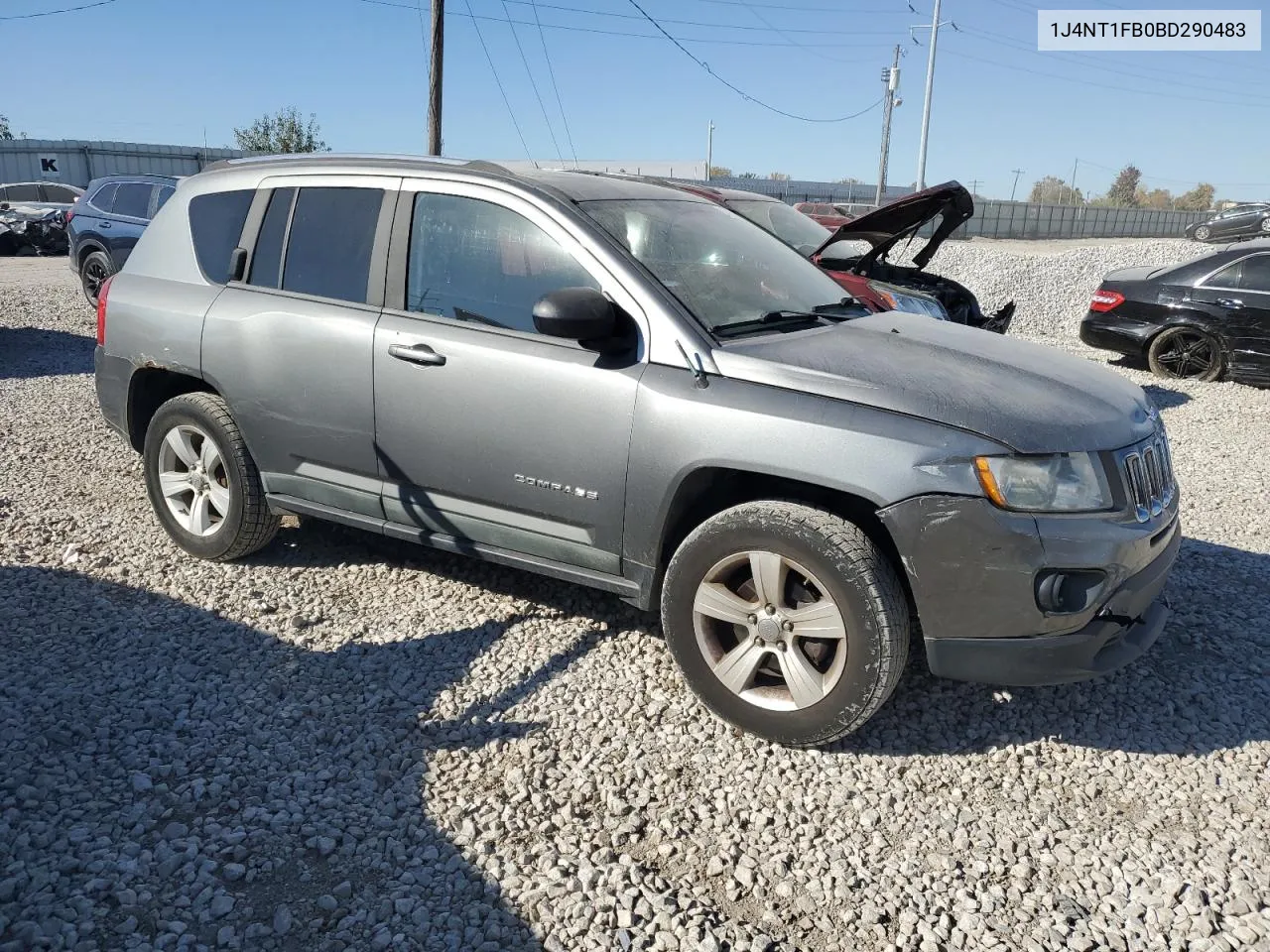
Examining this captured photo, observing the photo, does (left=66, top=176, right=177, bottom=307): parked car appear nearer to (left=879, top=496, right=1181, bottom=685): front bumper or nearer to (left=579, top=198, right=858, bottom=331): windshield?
(left=579, top=198, right=858, bottom=331): windshield

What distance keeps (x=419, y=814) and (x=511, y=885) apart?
44 centimetres

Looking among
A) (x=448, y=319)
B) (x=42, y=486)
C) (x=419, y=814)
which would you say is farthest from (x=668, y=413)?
(x=42, y=486)

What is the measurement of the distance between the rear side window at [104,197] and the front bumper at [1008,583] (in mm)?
14234

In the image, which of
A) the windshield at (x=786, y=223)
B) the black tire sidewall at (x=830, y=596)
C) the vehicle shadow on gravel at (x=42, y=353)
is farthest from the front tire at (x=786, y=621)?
the vehicle shadow on gravel at (x=42, y=353)

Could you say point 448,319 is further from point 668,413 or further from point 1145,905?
point 1145,905

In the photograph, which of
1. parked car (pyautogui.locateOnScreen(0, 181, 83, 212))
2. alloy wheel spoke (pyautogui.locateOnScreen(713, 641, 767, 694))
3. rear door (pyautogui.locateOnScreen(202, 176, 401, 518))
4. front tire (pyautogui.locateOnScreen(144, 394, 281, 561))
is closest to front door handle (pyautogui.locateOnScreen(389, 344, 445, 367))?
rear door (pyautogui.locateOnScreen(202, 176, 401, 518))

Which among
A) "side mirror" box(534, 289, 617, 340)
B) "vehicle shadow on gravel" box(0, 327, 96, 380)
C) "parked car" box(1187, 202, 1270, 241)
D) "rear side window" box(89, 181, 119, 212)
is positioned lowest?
"vehicle shadow on gravel" box(0, 327, 96, 380)

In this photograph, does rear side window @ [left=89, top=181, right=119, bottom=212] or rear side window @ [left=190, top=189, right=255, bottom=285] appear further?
rear side window @ [left=89, top=181, right=119, bottom=212]

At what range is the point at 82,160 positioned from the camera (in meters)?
35.0

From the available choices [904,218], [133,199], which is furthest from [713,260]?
[133,199]

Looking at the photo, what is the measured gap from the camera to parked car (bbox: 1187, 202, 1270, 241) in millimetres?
28281

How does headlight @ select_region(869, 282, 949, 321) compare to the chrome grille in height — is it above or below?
above

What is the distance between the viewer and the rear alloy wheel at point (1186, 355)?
10500 mm

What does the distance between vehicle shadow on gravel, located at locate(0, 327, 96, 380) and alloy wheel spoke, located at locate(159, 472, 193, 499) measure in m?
5.35
